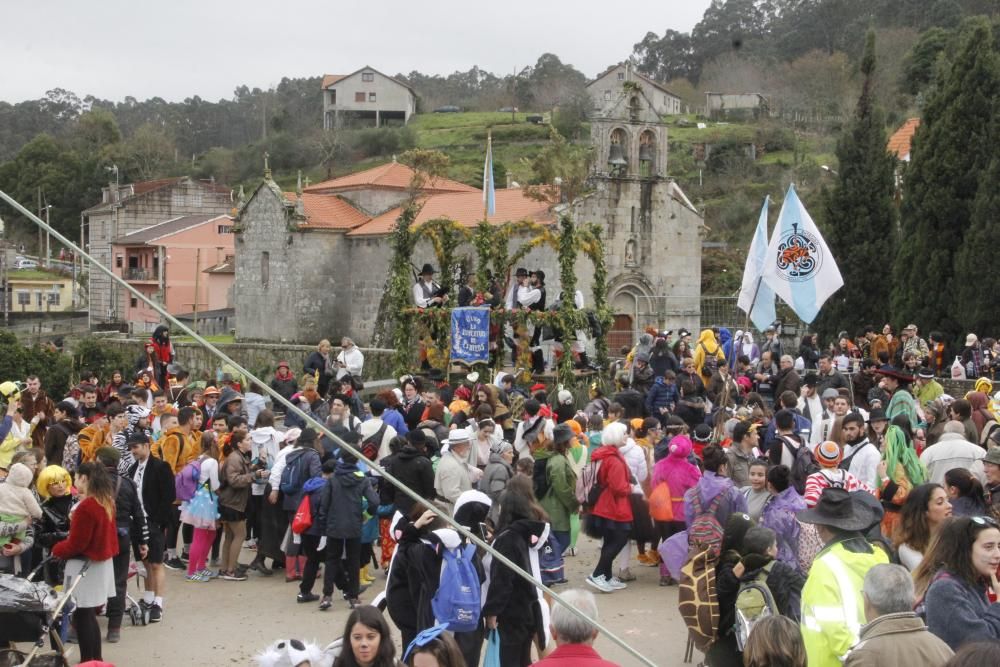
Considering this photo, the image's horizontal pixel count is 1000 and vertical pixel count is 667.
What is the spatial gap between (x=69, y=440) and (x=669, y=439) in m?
6.11

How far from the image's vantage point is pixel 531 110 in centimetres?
10462

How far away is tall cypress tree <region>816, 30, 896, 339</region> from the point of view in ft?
107

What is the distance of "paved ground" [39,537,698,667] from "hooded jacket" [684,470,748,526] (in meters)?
1.23

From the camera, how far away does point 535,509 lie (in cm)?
814

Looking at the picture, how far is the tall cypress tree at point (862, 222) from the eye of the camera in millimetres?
32469

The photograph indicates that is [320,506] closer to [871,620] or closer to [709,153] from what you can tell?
[871,620]

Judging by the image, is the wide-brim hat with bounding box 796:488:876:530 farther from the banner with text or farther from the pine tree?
the pine tree

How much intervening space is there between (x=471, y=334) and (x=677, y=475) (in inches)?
375

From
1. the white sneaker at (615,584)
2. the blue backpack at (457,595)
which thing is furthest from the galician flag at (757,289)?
the blue backpack at (457,595)

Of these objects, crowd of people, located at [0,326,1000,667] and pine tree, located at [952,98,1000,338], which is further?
pine tree, located at [952,98,1000,338]

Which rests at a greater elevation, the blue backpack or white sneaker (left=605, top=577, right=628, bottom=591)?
the blue backpack

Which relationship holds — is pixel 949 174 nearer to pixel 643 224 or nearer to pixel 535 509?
pixel 643 224

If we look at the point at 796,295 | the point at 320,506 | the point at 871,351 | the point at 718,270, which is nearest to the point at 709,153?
the point at 718,270

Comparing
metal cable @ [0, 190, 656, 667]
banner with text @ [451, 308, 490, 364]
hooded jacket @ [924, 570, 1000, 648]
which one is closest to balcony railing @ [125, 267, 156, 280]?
banner with text @ [451, 308, 490, 364]
